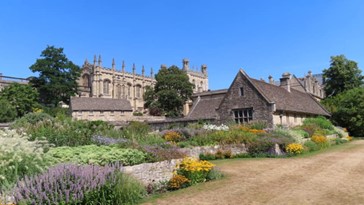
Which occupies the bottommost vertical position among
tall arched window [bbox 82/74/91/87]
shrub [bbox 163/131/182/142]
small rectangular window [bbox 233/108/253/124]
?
shrub [bbox 163/131/182/142]

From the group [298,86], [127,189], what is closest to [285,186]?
[127,189]

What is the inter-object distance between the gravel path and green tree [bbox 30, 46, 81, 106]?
58.8 meters

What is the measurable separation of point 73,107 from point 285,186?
51988 mm

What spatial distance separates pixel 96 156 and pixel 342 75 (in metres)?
51.2

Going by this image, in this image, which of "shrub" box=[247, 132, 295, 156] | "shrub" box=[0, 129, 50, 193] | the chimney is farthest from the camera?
the chimney

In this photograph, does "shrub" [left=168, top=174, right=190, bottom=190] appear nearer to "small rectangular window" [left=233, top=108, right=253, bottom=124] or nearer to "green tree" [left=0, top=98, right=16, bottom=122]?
"small rectangular window" [left=233, top=108, right=253, bottom=124]

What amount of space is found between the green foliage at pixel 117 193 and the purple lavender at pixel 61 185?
122mm

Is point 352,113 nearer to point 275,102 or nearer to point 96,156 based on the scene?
point 275,102

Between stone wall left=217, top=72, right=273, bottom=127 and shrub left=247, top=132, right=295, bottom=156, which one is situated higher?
stone wall left=217, top=72, right=273, bottom=127

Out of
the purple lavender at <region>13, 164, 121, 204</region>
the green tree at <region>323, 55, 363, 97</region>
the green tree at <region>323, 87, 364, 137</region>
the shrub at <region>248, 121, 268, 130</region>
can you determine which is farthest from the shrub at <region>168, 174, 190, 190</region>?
the green tree at <region>323, 55, 363, 97</region>

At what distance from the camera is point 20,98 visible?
2212 inches

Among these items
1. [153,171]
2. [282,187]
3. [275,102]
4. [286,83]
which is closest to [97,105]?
[286,83]

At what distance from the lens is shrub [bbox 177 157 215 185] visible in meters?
10.3

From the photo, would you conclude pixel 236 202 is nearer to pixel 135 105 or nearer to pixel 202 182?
pixel 202 182
